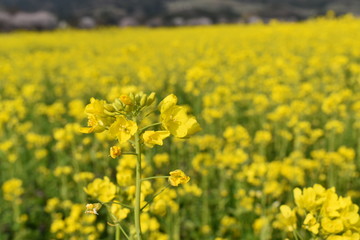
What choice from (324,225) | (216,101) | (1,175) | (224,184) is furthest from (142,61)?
(324,225)

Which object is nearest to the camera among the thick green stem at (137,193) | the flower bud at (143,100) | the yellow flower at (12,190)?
the thick green stem at (137,193)

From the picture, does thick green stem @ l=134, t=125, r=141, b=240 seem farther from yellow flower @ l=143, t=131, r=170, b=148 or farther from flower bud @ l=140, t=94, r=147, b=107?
flower bud @ l=140, t=94, r=147, b=107

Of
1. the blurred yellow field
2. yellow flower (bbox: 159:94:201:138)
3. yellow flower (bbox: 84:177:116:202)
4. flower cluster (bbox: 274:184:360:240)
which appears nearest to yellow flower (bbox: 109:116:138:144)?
the blurred yellow field

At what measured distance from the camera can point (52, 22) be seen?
30.4 metres

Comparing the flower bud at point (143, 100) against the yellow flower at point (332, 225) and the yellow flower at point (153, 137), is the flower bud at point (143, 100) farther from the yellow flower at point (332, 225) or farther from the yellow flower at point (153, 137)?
the yellow flower at point (332, 225)

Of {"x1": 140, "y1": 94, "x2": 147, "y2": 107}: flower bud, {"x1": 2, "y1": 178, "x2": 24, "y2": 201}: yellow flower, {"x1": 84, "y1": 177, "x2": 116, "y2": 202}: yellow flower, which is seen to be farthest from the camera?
{"x1": 2, "y1": 178, "x2": 24, "y2": 201}: yellow flower

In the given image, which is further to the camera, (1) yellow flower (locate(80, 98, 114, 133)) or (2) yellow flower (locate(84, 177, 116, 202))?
(2) yellow flower (locate(84, 177, 116, 202))

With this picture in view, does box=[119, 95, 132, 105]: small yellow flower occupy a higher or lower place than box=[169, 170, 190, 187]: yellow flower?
higher

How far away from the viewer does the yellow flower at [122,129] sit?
1164 mm

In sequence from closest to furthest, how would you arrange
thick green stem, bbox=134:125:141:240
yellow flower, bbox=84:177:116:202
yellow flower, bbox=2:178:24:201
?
1. thick green stem, bbox=134:125:141:240
2. yellow flower, bbox=84:177:116:202
3. yellow flower, bbox=2:178:24:201

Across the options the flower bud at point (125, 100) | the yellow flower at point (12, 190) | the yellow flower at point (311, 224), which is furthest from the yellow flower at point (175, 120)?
the yellow flower at point (12, 190)

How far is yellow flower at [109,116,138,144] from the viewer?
1164 millimetres

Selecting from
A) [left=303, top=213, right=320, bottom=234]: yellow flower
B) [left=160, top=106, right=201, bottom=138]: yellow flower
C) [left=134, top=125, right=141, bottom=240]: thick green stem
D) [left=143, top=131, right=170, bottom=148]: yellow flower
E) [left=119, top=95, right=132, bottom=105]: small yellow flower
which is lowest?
[left=303, top=213, right=320, bottom=234]: yellow flower

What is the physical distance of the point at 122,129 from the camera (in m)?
1.20
